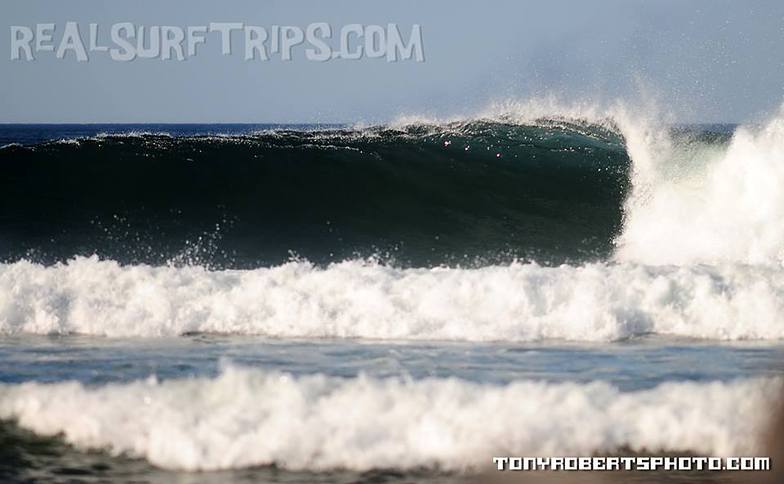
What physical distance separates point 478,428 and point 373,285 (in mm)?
4394

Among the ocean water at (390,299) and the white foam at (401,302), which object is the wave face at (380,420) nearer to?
the ocean water at (390,299)

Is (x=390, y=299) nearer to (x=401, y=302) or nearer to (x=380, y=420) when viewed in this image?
(x=401, y=302)

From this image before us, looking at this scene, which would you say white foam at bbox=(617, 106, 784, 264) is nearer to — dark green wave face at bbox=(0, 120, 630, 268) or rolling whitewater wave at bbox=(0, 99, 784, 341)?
rolling whitewater wave at bbox=(0, 99, 784, 341)

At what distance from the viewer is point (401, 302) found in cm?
1060

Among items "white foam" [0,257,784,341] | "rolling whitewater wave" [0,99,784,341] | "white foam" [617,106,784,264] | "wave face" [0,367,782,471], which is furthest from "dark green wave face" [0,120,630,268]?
"wave face" [0,367,782,471]

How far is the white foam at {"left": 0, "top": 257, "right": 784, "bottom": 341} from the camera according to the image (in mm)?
10297

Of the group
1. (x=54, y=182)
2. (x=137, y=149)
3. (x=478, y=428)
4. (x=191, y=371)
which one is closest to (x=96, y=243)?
(x=54, y=182)

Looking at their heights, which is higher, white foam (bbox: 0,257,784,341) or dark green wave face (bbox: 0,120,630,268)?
dark green wave face (bbox: 0,120,630,268)

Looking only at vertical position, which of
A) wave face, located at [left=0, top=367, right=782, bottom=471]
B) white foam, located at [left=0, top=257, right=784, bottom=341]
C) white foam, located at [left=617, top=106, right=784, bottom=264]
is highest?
white foam, located at [left=617, top=106, right=784, bottom=264]

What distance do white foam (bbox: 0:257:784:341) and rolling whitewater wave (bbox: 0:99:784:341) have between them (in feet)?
0.07

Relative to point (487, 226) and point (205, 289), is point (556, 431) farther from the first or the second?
point (487, 226)

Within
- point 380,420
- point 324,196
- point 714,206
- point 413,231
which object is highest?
point 324,196

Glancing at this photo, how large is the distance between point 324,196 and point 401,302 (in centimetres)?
651

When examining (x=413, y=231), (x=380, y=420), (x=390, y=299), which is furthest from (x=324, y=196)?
(x=380, y=420)
